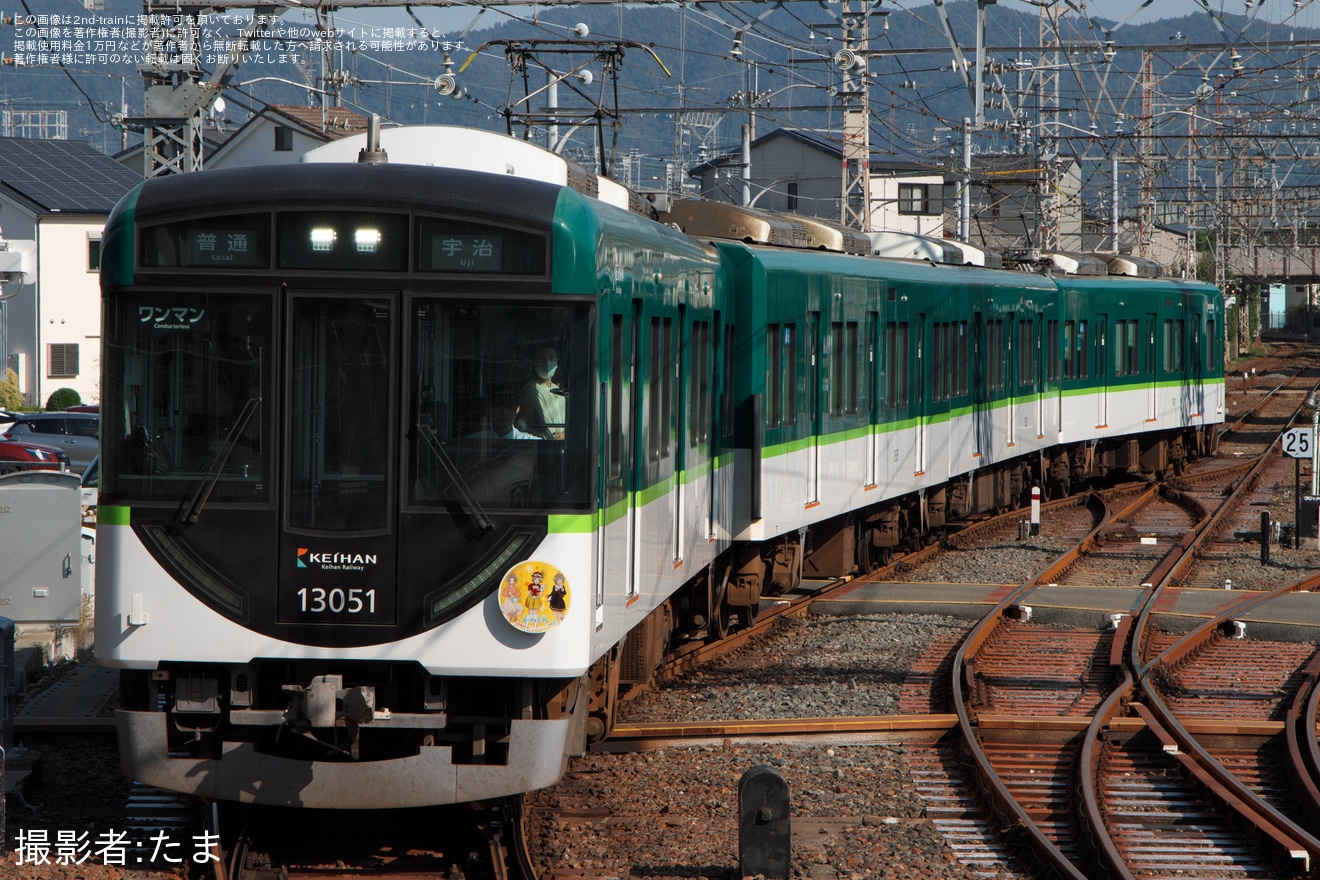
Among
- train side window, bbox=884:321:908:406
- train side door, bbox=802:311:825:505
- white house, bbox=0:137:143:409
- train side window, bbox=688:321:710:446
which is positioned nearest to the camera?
train side window, bbox=688:321:710:446

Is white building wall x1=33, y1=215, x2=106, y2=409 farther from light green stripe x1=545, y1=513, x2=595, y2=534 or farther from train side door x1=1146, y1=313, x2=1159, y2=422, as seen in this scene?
light green stripe x1=545, y1=513, x2=595, y2=534

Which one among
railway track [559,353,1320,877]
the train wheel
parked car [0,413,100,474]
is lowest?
railway track [559,353,1320,877]

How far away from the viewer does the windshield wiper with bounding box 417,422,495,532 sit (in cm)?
630

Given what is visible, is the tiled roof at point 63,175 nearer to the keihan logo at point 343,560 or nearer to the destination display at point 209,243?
the destination display at point 209,243

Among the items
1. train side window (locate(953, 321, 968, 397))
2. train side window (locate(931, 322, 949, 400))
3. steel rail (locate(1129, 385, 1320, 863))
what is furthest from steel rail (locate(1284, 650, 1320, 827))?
train side window (locate(953, 321, 968, 397))

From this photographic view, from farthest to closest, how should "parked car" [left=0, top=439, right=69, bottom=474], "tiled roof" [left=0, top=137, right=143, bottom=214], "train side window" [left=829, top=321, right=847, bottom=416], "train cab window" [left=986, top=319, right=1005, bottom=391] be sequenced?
"tiled roof" [left=0, top=137, right=143, bottom=214] → "parked car" [left=0, top=439, right=69, bottom=474] → "train cab window" [left=986, top=319, right=1005, bottom=391] → "train side window" [left=829, top=321, right=847, bottom=416]

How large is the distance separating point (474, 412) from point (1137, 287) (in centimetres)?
1859

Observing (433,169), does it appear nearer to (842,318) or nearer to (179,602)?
(179,602)

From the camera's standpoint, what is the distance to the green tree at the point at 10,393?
35719 mm

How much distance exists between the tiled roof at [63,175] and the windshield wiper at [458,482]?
33303 mm

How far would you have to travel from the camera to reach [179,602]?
632cm

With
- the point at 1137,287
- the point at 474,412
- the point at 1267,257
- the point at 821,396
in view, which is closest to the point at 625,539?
the point at 474,412

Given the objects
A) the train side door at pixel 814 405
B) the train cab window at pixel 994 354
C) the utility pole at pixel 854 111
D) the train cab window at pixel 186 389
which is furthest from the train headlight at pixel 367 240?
the utility pole at pixel 854 111

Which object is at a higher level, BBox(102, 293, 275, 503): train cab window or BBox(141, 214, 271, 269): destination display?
BBox(141, 214, 271, 269): destination display
